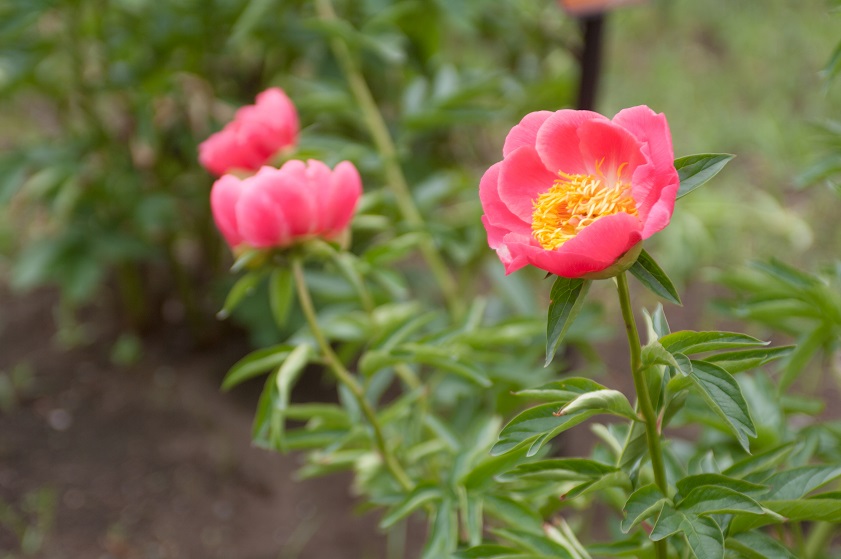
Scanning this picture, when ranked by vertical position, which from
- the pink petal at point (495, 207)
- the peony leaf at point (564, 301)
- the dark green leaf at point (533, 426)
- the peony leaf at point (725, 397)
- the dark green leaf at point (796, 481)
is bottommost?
the dark green leaf at point (796, 481)

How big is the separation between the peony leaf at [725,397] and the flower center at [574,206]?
11 cm

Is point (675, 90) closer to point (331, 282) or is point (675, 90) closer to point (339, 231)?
point (331, 282)

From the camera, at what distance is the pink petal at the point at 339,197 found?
77cm

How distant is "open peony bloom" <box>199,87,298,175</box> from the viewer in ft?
2.91

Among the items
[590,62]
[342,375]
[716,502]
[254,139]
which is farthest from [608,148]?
[590,62]

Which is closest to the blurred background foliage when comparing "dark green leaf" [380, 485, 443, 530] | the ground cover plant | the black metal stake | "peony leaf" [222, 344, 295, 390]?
the ground cover plant

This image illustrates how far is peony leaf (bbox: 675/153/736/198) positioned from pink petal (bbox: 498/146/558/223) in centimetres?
8

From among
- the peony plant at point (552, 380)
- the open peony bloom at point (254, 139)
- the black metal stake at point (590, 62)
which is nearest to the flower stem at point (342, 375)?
the peony plant at point (552, 380)

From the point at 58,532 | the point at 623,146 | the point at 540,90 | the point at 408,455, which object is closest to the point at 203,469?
the point at 58,532

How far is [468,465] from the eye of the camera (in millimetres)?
761

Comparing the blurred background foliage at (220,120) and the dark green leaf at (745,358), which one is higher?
the dark green leaf at (745,358)

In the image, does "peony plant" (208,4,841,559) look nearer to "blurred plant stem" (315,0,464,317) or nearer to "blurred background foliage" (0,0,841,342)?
"blurred plant stem" (315,0,464,317)

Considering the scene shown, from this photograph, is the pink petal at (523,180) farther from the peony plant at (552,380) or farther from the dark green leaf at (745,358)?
the dark green leaf at (745,358)

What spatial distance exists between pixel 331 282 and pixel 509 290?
11.3 inches
